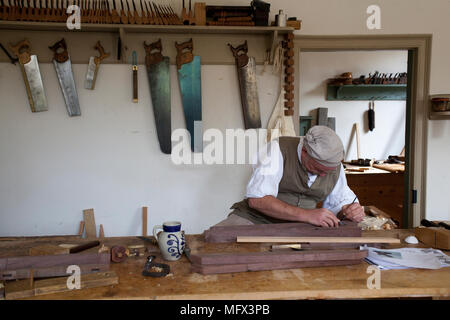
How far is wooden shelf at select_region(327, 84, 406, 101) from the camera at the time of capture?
5.75 m

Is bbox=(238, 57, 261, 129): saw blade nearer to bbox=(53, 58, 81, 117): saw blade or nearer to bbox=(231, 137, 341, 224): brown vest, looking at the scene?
bbox=(231, 137, 341, 224): brown vest

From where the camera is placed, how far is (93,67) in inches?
122

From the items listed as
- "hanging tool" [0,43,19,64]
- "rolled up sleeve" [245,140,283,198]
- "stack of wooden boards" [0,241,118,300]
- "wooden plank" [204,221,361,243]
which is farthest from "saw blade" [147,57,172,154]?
"stack of wooden boards" [0,241,118,300]

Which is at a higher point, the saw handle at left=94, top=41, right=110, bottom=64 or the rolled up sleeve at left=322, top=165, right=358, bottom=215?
the saw handle at left=94, top=41, right=110, bottom=64

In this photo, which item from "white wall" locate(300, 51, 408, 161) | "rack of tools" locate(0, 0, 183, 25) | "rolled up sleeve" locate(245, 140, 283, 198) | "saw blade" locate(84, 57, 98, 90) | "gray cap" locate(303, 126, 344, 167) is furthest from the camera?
"white wall" locate(300, 51, 408, 161)

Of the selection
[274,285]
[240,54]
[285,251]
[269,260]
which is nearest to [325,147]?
[285,251]

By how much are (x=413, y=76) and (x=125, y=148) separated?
275 cm

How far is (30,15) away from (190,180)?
1884 millimetres

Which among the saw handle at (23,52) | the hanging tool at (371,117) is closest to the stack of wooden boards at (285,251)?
the saw handle at (23,52)

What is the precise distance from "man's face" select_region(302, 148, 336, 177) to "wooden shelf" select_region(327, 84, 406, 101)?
158 inches

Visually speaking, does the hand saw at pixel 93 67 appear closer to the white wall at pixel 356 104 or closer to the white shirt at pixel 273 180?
the white shirt at pixel 273 180

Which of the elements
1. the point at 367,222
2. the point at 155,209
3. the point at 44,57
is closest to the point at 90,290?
the point at 155,209

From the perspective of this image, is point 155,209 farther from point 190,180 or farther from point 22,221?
point 22,221

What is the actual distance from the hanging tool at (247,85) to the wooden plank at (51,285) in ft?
7.05
